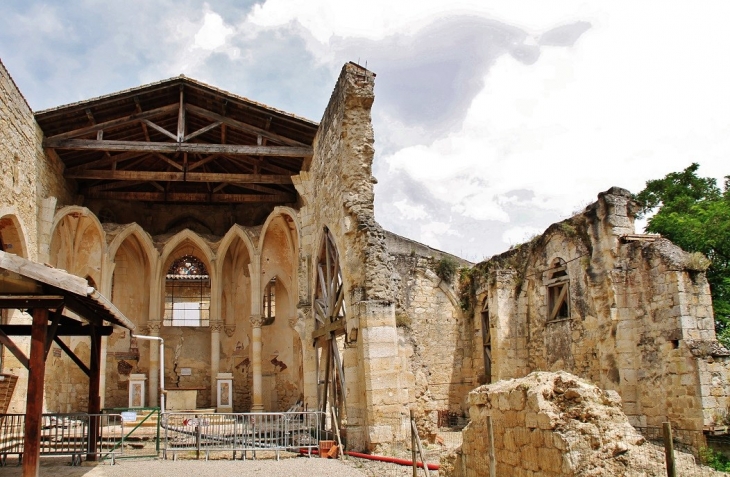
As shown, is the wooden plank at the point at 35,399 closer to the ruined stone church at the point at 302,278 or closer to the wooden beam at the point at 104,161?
the ruined stone church at the point at 302,278

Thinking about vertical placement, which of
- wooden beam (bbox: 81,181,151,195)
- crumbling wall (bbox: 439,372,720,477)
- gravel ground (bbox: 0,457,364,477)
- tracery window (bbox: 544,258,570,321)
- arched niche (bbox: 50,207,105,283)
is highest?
wooden beam (bbox: 81,181,151,195)

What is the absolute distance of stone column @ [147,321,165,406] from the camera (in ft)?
59.4

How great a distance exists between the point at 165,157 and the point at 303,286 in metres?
5.06

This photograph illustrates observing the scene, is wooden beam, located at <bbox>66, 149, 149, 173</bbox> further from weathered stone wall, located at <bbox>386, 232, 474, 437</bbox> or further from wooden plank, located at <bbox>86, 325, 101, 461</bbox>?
wooden plank, located at <bbox>86, 325, 101, 461</bbox>

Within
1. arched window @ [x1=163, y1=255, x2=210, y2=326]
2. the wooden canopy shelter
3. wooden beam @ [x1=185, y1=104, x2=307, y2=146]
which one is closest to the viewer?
the wooden canopy shelter

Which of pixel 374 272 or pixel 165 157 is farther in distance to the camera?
pixel 165 157

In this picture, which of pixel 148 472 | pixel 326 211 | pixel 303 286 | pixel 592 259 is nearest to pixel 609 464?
pixel 148 472

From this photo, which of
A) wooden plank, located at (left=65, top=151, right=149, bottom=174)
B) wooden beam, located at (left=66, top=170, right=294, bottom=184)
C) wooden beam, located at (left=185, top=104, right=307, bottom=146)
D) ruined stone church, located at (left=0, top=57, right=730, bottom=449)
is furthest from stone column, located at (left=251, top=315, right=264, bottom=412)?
wooden plank, located at (left=65, top=151, right=149, bottom=174)

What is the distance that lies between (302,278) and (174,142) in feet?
16.8

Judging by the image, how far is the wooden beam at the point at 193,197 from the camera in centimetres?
1925

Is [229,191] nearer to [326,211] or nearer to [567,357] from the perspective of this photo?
[326,211]

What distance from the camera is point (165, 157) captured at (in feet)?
56.0

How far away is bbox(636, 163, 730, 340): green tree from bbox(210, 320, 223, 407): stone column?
39.9 feet

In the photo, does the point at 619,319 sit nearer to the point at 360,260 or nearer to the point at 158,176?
the point at 360,260
